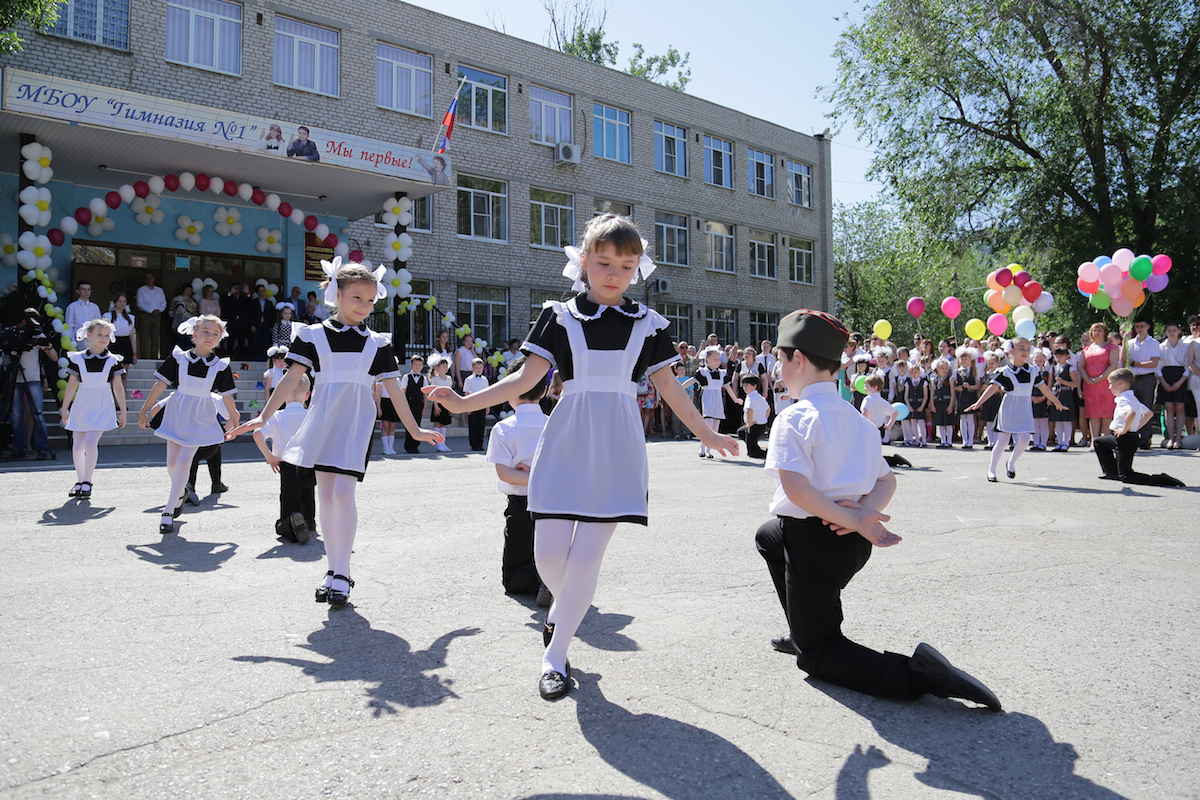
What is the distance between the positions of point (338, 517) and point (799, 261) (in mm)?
36303

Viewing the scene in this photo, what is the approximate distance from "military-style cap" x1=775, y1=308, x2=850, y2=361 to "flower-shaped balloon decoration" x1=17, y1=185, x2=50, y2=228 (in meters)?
16.9

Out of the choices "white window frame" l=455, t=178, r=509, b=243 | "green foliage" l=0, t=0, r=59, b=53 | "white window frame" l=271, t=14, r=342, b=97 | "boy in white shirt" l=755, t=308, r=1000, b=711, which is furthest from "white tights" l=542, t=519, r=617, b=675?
"white window frame" l=455, t=178, r=509, b=243

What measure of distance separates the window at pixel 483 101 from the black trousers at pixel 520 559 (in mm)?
23602

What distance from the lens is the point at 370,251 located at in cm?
2427

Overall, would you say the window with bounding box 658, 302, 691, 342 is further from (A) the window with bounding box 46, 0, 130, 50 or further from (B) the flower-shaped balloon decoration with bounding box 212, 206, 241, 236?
(A) the window with bounding box 46, 0, 130, 50

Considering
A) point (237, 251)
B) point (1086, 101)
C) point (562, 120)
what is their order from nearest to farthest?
point (237, 251) → point (1086, 101) → point (562, 120)

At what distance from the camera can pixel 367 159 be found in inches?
740

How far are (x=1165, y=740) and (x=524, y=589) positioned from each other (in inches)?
124

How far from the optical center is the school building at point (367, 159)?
57.6 feet

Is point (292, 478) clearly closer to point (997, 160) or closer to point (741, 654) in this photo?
point (741, 654)

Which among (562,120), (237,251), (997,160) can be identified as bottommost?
(237,251)

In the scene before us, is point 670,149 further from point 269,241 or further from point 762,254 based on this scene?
point 269,241

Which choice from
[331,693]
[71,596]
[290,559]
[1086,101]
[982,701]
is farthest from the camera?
[1086,101]

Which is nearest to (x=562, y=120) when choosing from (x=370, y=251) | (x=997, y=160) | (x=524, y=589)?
(x=370, y=251)
